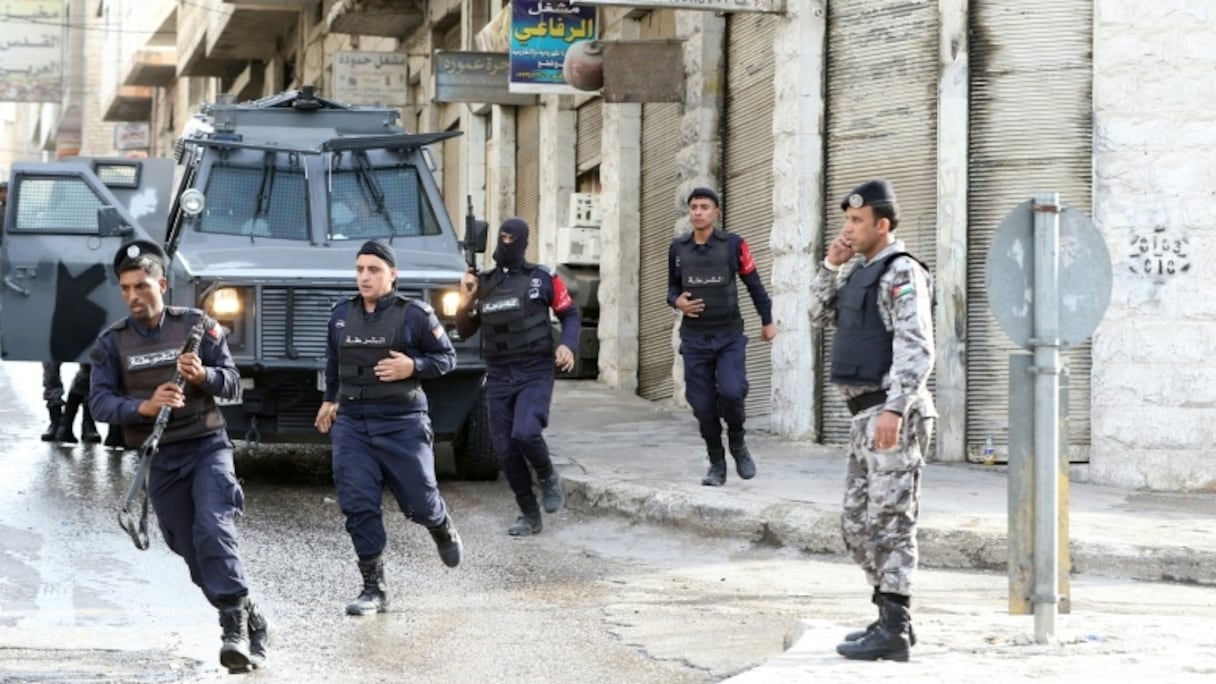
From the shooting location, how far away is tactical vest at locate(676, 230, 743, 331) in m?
12.3

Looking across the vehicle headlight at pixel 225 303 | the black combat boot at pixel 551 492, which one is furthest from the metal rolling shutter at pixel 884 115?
the vehicle headlight at pixel 225 303

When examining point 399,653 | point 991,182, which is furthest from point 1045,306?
point 991,182

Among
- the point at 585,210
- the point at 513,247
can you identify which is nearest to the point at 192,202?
the point at 513,247

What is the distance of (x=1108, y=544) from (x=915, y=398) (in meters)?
3.42

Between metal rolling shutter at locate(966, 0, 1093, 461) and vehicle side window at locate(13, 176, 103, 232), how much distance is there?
653 centimetres

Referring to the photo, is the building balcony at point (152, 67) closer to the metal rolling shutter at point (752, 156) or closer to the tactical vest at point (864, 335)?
the metal rolling shutter at point (752, 156)

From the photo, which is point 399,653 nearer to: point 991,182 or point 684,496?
point 684,496

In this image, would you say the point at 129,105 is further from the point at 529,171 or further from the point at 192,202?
the point at 192,202

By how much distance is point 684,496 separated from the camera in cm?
1190

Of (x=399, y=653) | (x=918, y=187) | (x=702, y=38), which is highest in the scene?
(x=702, y=38)

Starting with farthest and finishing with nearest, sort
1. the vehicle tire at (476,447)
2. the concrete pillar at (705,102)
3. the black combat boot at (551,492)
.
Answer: the concrete pillar at (705,102)
the vehicle tire at (476,447)
the black combat boot at (551,492)

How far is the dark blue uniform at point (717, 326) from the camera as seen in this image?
1227 cm

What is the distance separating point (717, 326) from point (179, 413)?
512 centimetres

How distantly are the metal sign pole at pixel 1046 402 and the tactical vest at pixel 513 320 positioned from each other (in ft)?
14.6
